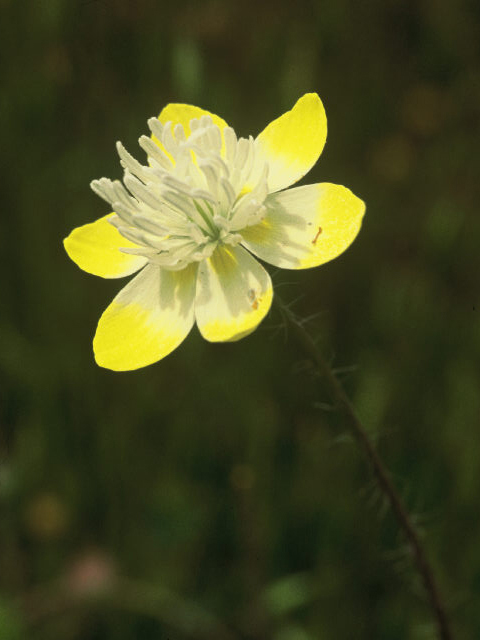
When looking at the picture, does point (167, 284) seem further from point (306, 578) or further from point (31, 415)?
point (31, 415)

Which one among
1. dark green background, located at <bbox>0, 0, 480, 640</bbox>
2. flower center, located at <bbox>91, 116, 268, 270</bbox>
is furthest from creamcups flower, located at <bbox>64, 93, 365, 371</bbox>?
dark green background, located at <bbox>0, 0, 480, 640</bbox>

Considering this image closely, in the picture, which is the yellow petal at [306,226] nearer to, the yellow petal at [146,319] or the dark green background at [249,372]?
the yellow petal at [146,319]

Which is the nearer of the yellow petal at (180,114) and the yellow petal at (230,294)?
the yellow petal at (230,294)

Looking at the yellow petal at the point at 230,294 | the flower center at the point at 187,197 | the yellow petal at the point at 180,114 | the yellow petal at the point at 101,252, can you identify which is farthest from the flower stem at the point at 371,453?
the yellow petal at the point at 180,114

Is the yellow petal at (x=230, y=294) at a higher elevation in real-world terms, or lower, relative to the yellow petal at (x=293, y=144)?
lower

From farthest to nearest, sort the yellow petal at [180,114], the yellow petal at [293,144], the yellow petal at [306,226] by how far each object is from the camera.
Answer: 1. the yellow petal at [180,114]
2. the yellow petal at [293,144]
3. the yellow petal at [306,226]

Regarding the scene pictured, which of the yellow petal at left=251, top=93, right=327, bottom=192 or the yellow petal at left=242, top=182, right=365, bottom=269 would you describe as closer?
the yellow petal at left=242, top=182, right=365, bottom=269

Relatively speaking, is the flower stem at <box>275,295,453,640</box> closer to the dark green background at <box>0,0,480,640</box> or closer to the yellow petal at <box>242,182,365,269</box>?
the yellow petal at <box>242,182,365,269</box>
